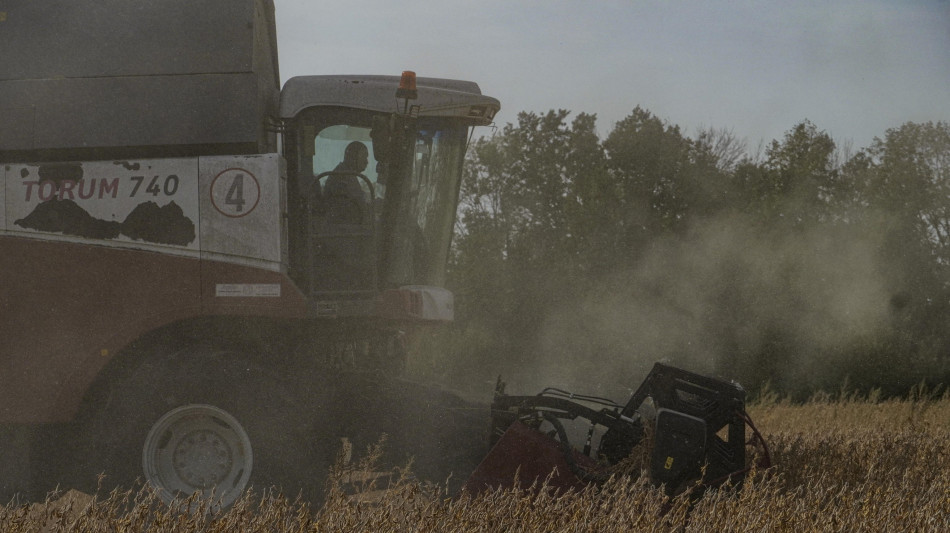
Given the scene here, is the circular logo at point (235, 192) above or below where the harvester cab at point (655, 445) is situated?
above

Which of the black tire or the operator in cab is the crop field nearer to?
the black tire

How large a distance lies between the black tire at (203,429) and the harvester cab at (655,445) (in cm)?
115

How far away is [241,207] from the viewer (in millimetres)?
5762

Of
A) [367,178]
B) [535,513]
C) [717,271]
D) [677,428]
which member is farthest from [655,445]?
[717,271]

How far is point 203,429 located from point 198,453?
0.15 meters

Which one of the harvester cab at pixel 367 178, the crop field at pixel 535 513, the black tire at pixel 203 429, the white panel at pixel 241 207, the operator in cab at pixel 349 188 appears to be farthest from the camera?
the operator in cab at pixel 349 188

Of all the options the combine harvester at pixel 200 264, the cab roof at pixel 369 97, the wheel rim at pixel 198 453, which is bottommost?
the wheel rim at pixel 198 453

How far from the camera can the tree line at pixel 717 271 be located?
762 inches

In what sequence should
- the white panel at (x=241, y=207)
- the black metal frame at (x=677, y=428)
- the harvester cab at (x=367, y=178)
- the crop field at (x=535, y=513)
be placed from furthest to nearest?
the harvester cab at (x=367, y=178) → the white panel at (x=241, y=207) → the black metal frame at (x=677, y=428) → the crop field at (x=535, y=513)

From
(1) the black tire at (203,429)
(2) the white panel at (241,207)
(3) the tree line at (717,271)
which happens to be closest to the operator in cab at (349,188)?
(2) the white panel at (241,207)

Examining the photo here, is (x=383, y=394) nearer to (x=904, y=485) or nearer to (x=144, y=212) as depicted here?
(x=144, y=212)

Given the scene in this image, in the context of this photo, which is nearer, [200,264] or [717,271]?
[200,264]

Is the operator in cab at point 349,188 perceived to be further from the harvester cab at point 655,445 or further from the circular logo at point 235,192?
the harvester cab at point 655,445

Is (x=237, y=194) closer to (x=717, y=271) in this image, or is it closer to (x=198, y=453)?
(x=198, y=453)
